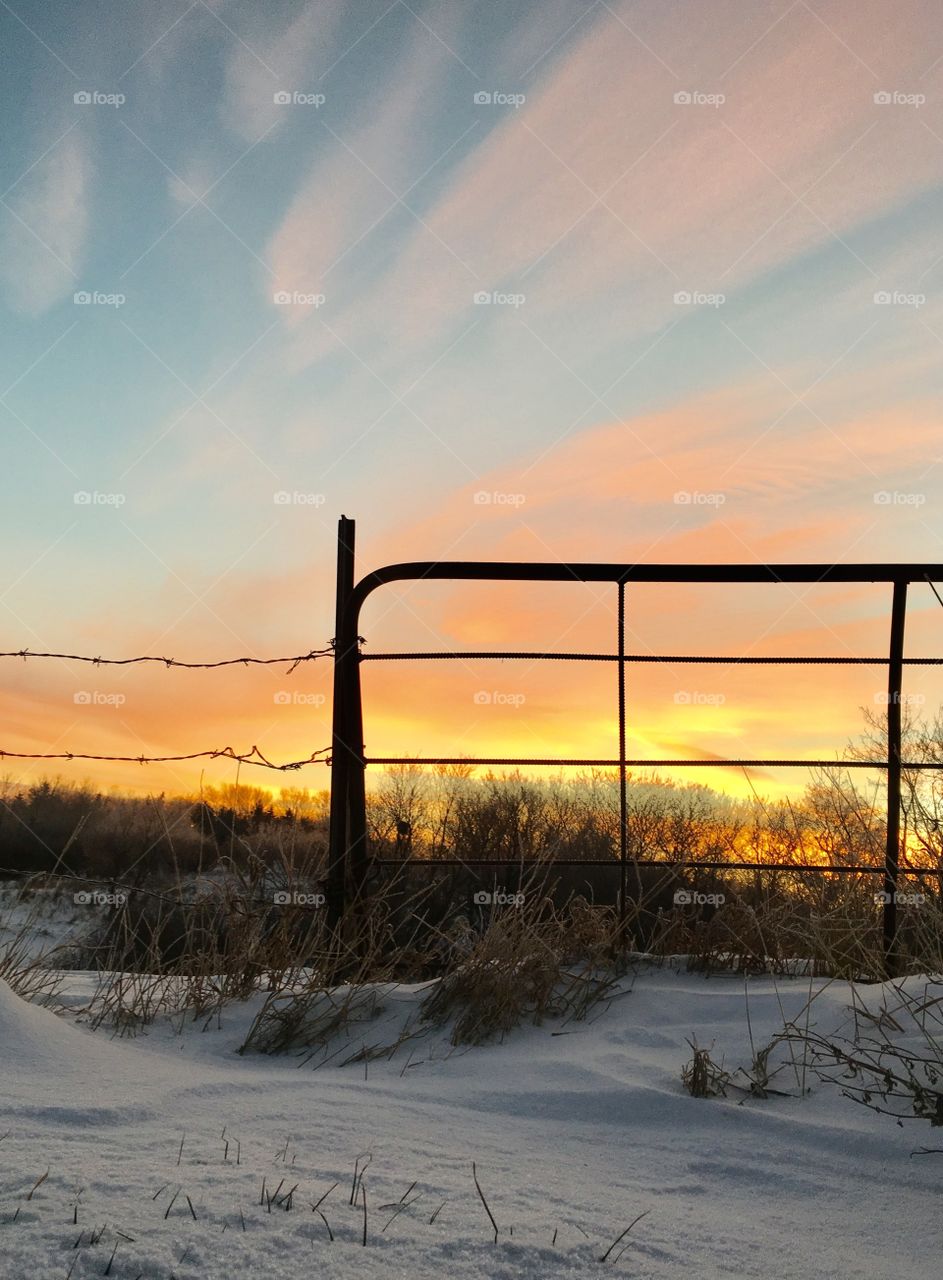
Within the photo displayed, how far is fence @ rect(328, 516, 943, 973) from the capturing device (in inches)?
177

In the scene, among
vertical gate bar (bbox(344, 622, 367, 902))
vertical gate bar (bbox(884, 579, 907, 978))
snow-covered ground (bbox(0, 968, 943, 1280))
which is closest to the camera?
snow-covered ground (bbox(0, 968, 943, 1280))

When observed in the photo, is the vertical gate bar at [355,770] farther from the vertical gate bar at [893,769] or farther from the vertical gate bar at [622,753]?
the vertical gate bar at [893,769]

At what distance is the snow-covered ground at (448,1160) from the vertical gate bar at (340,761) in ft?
2.92

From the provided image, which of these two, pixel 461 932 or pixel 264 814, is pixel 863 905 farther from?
pixel 264 814

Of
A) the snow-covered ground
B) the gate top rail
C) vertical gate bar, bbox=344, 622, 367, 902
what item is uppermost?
the gate top rail

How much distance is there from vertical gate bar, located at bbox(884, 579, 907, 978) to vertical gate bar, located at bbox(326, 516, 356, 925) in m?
2.31

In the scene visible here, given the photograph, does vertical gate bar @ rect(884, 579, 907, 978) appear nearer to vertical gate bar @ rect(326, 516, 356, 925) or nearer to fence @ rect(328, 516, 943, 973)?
fence @ rect(328, 516, 943, 973)

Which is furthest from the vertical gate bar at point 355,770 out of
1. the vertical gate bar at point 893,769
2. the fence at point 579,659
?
the vertical gate bar at point 893,769

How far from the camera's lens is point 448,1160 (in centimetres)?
225

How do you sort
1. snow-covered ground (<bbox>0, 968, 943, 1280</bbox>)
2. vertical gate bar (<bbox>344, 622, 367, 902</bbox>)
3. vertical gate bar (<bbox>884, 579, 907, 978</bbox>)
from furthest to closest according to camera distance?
vertical gate bar (<bbox>344, 622, 367, 902</bbox>)
vertical gate bar (<bbox>884, 579, 907, 978</bbox>)
snow-covered ground (<bbox>0, 968, 943, 1280</bbox>)

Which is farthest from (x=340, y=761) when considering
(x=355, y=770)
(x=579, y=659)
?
(x=579, y=659)

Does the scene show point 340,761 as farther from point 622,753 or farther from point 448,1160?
point 448,1160

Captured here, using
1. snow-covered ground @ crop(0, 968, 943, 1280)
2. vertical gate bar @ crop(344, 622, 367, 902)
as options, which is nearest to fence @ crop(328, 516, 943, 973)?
vertical gate bar @ crop(344, 622, 367, 902)

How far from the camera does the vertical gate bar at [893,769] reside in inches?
171
